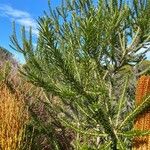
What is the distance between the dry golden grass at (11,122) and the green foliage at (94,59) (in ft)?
2.11

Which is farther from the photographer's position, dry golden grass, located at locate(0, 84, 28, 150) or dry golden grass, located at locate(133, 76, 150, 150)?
dry golden grass, located at locate(0, 84, 28, 150)

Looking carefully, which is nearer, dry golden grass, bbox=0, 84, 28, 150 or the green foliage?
the green foliage

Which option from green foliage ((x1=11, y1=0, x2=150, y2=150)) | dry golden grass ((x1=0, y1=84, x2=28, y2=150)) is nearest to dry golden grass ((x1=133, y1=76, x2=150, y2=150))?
green foliage ((x1=11, y1=0, x2=150, y2=150))

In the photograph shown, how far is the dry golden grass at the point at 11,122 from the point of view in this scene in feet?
23.0

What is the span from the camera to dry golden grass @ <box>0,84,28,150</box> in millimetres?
7000

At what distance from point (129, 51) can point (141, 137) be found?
178 cm

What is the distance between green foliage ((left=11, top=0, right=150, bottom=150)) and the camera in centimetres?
392

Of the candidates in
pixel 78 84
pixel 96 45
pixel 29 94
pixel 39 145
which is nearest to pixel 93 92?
pixel 78 84

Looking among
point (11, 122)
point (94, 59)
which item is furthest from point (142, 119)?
point (11, 122)

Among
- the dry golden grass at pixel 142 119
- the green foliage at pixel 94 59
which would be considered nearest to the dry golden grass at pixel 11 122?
the green foliage at pixel 94 59

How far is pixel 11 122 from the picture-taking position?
7.15m

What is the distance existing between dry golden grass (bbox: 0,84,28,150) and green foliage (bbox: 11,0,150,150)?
0.64 m

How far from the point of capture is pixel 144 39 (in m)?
5.42

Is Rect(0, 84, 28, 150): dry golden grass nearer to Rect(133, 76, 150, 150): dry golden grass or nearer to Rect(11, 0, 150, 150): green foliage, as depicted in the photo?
Rect(11, 0, 150, 150): green foliage
